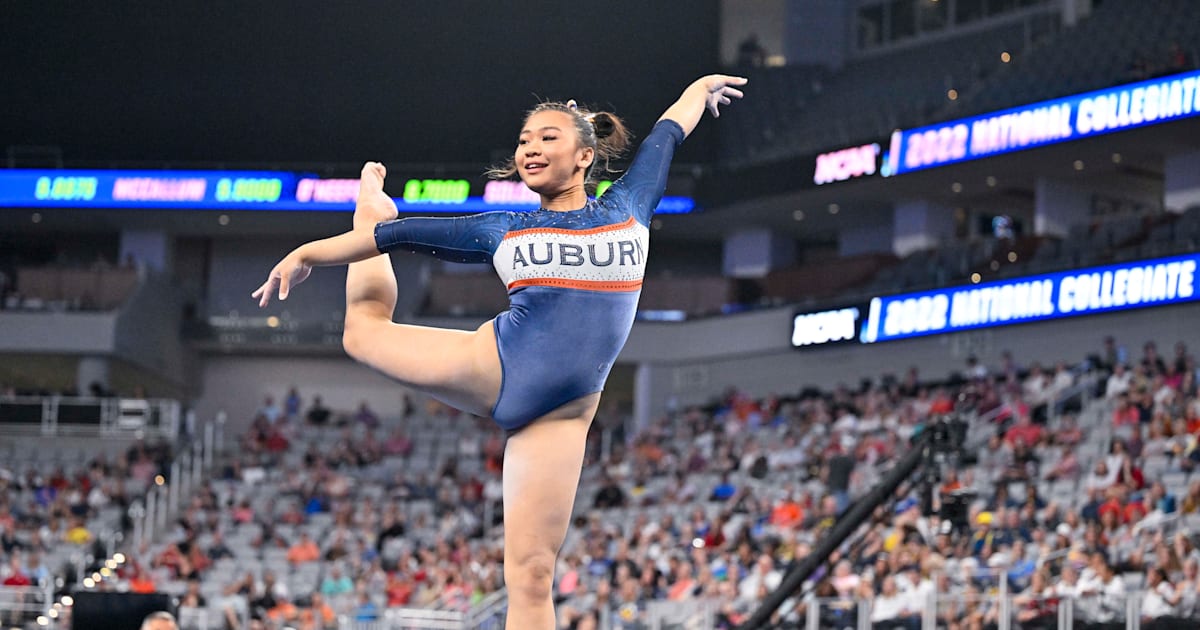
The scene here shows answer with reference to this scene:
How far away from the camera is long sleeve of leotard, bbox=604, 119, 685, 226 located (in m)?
4.29

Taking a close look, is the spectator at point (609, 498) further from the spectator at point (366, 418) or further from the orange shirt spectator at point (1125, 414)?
the orange shirt spectator at point (1125, 414)

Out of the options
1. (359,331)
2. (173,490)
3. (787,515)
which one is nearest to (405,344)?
(359,331)

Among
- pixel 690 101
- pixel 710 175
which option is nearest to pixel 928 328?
pixel 710 175

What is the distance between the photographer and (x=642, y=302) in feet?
88.8

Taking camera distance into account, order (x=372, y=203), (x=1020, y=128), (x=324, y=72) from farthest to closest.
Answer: (x=324, y=72)
(x=1020, y=128)
(x=372, y=203)

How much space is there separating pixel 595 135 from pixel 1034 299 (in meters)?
16.7

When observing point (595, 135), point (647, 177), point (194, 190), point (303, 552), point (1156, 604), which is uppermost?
point (194, 190)

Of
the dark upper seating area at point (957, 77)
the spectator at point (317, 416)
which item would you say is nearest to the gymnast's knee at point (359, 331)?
the dark upper seating area at point (957, 77)

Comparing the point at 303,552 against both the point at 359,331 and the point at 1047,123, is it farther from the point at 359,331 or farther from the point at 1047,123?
the point at 359,331

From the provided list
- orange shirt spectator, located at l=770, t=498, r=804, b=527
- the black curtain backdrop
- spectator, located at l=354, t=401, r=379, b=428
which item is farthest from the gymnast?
the black curtain backdrop

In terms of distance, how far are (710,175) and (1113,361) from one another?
963 centimetres

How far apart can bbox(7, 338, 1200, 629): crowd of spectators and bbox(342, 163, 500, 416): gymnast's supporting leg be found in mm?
4686

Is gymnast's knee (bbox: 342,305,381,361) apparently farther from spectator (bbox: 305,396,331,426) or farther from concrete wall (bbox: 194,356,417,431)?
concrete wall (bbox: 194,356,417,431)

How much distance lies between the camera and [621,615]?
13016 mm
